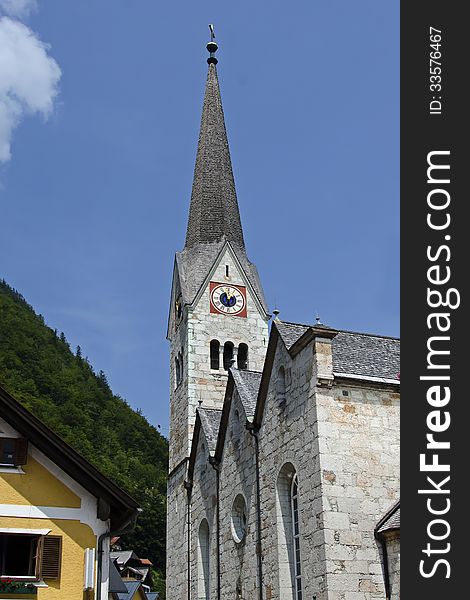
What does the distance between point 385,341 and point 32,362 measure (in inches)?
2832

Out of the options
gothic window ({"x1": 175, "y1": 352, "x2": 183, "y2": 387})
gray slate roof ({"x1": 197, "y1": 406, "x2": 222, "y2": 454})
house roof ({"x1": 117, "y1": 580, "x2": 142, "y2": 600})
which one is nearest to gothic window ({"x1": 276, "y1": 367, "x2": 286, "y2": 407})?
gray slate roof ({"x1": 197, "y1": 406, "x2": 222, "y2": 454})

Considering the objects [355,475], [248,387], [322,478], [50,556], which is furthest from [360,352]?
[50,556]

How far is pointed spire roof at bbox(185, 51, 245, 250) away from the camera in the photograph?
43.5 m

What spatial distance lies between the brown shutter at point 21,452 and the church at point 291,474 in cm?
799

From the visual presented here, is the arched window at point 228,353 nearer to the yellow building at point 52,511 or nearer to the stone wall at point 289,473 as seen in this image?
the stone wall at point 289,473

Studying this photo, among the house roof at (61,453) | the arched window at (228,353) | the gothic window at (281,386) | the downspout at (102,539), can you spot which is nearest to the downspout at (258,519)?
the gothic window at (281,386)

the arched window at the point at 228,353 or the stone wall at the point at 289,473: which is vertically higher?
the arched window at the point at 228,353

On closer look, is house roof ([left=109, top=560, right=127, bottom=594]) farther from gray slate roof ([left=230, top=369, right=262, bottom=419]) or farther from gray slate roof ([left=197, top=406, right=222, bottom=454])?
gray slate roof ([left=197, top=406, right=222, bottom=454])

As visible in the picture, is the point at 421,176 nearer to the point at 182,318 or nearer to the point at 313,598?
the point at 313,598

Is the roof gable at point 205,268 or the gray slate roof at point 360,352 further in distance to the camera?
the roof gable at point 205,268

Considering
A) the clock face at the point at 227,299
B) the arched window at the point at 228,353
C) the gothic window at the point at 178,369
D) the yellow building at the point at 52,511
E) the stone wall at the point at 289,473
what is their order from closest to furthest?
1. the yellow building at the point at 52,511
2. the stone wall at the point at 289,473
3. the arched window at the point at 228,353
4. the gothic window at the point at 178,369
5. the clock face at the point at 227,299

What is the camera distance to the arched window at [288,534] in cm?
2241

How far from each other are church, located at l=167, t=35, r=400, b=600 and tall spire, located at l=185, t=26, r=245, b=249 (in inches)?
300

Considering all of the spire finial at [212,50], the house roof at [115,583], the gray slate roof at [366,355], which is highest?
the spire finial at [212,50]
